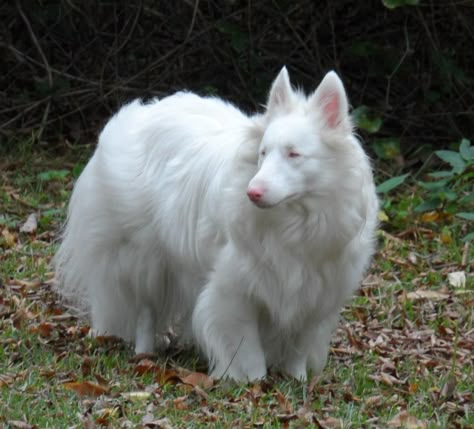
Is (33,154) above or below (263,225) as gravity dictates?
below

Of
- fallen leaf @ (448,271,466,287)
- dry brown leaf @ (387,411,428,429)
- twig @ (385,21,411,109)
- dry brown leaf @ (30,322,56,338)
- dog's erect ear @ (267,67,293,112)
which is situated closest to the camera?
dry brown leaf @ (387,411,428,429)

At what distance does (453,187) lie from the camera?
9.64 meters

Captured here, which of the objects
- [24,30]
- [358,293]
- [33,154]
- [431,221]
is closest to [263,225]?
[358,293]

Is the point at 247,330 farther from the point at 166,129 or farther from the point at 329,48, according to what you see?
the point at 329,48

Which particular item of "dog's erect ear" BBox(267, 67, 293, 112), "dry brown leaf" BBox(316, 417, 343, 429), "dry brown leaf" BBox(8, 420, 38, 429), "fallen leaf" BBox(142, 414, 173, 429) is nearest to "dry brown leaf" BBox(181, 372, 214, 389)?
"fallen leaf" BBox(142, 414, 173, 429)

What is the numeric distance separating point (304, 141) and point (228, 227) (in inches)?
23.7

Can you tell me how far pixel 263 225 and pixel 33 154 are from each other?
521 cm

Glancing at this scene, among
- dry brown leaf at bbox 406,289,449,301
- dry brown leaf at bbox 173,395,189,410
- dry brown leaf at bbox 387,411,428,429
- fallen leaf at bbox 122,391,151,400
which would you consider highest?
fallen leaf at bbox 122,391,151,400

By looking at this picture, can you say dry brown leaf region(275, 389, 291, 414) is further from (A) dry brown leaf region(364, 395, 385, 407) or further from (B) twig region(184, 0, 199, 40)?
(B) twig region(184, 0, 199, 40)

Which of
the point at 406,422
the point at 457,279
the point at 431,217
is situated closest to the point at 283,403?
the point at 406,422

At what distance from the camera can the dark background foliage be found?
10891 millimetres

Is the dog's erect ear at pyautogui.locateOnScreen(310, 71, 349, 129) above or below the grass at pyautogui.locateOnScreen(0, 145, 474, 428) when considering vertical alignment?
above

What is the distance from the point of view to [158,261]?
659cm

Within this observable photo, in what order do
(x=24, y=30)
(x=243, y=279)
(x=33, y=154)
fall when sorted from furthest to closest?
(x=24, y=30), (x=33, y=154), (x=243, y=279)
